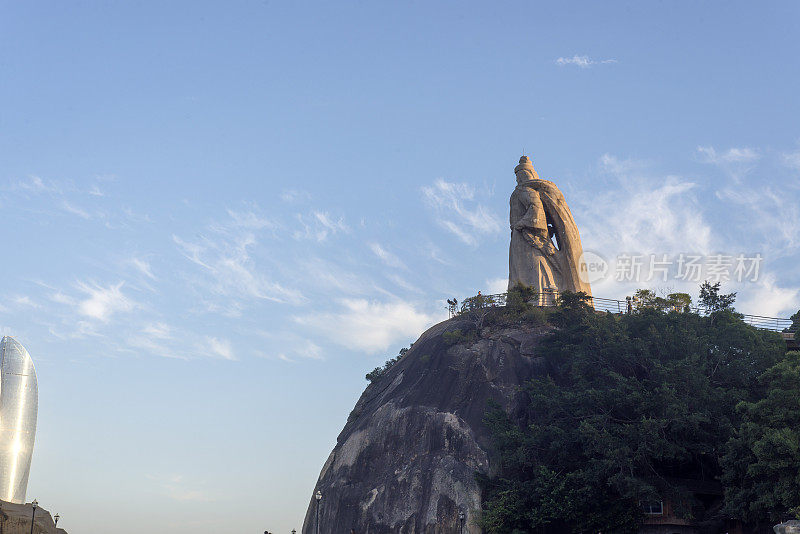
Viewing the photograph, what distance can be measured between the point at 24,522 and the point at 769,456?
32.8 m

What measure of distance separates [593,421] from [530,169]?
21345mm

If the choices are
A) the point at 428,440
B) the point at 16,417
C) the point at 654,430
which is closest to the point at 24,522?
the point at 428,440

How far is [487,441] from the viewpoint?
3353 cm

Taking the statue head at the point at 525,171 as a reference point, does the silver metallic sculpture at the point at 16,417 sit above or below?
below

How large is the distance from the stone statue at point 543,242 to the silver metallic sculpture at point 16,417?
36.1 meters

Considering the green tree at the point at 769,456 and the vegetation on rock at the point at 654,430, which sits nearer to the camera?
the green tree at the point at 769,456

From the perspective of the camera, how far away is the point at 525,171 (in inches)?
1852

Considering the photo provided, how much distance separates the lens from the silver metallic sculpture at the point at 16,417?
177 ft

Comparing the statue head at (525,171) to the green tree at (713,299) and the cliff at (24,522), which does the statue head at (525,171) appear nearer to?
the green tree at (713,299)

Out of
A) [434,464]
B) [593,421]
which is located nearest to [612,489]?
[593,421]

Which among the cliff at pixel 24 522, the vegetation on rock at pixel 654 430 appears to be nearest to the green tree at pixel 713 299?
the vegetation on rock at pixel 654 430

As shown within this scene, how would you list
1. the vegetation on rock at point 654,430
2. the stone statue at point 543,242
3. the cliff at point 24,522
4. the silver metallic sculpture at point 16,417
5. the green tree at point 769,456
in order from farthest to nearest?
1. the silver metallic sculpture at point 16,417
2. the stone statue at point 543,242
3. the cliff at point 24,522
4. the vegetation on rock at point 654,430
5. the green tree at point 769,456

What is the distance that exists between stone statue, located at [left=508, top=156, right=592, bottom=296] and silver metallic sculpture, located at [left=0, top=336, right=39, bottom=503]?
36.1 m

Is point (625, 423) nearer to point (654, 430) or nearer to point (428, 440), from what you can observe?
point (654, 430)
